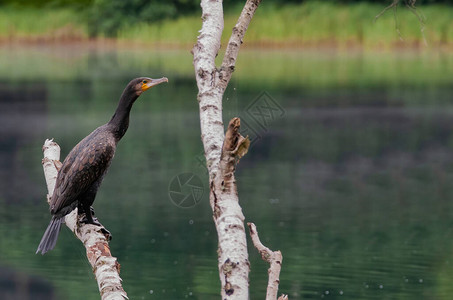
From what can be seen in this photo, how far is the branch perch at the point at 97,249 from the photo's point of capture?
13.4ft

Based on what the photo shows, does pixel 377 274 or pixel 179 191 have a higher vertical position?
pixel 179 191

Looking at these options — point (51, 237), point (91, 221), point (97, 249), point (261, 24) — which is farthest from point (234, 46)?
point (261, 24)

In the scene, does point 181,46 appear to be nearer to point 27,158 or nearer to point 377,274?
point 27,158

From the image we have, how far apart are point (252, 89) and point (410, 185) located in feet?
43.7

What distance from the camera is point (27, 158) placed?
64.5ft

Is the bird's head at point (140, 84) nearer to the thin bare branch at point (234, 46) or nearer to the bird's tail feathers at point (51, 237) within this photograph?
the bird's tail feathers at point (51, 237)

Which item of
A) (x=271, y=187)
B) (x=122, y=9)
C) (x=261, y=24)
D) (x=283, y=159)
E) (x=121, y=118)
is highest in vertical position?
(x=122, y=9)

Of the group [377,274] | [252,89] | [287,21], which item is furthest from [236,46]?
[287,21]

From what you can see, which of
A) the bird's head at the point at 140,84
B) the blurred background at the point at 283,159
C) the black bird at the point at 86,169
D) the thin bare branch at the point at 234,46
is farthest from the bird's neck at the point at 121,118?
Result: the blurred background at the point at 283,159

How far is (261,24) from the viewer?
1686 inches

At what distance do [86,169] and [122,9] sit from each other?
48664 millimetres

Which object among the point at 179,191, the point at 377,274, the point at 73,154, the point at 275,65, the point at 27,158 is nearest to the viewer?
the point at 73,154

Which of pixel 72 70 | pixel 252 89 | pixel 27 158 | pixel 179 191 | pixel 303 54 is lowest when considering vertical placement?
pixel 179 191

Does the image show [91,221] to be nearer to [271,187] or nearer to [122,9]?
[271,187]
